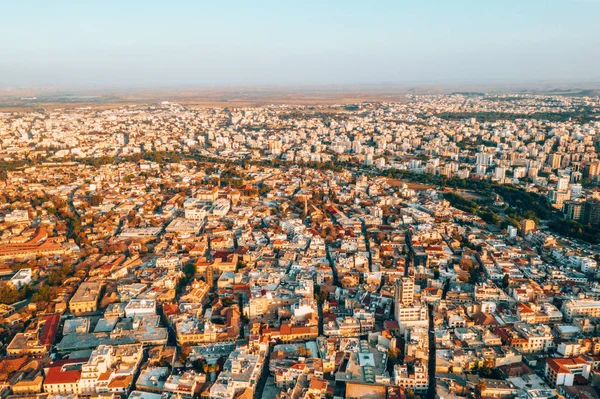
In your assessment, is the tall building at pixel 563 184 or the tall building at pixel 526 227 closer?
the tall building at pixel 526 227

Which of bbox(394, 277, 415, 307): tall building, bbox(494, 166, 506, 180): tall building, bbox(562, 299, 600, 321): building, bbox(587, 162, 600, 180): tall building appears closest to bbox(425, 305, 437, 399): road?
bbox(394, 277, 415, 307): tall building

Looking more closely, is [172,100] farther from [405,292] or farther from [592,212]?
[405,292]

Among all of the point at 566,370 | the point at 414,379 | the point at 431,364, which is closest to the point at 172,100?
the point at 431,364

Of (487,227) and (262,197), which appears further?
(262,197)

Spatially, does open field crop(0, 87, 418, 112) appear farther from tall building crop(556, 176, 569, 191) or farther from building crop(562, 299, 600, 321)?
building crop(562, 299, 600, 321)

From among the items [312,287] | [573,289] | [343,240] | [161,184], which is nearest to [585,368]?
[573,289]

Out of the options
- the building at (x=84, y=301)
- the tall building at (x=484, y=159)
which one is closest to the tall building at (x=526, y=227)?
the tall building at (x=484, y=159)

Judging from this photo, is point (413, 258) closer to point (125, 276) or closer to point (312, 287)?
point (312, 287)

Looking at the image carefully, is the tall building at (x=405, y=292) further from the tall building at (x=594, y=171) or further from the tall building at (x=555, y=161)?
the tall building at (x=555, y=161)
